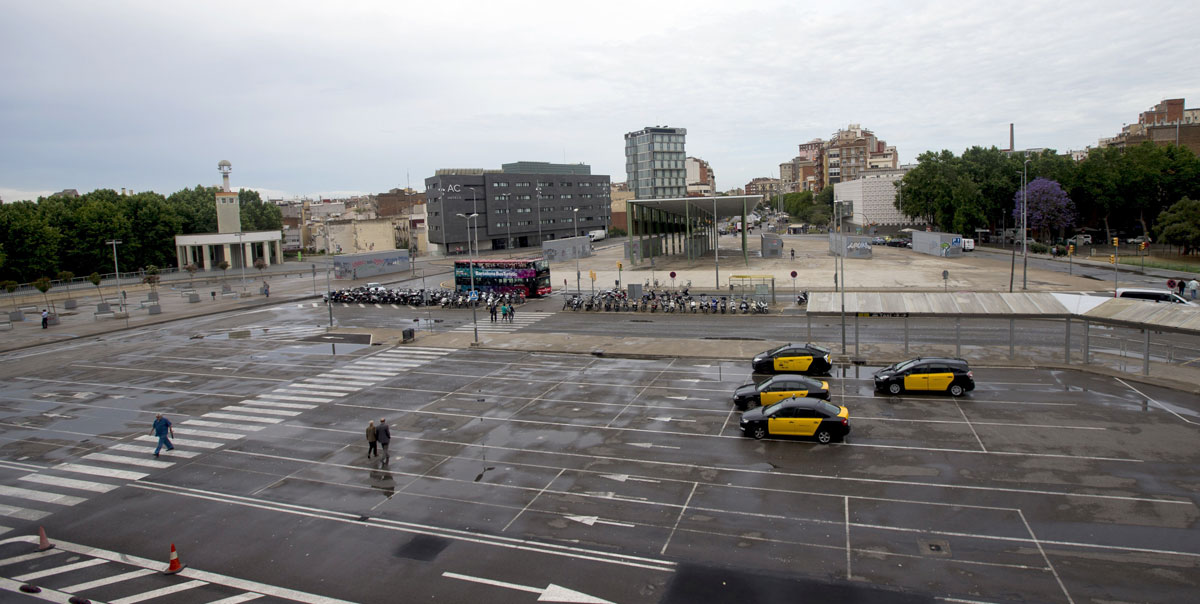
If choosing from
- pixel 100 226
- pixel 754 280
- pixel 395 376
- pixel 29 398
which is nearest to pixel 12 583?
pixel 395 376

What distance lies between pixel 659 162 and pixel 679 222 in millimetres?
83375

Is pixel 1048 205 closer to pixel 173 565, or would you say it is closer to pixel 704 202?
pixel 704 202

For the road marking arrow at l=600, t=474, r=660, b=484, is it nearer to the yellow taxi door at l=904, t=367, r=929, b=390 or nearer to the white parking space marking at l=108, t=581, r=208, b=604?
the white parking space marking at l=108, t=581, r=208, b=604

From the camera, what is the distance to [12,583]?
13688 millimetres

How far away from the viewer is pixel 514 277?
187 ft

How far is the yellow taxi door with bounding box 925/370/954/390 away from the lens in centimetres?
2353

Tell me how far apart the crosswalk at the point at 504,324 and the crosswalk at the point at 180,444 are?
906 cm

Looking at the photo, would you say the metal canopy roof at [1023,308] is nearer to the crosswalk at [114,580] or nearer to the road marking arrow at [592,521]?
the road marking arrow at [592,521]

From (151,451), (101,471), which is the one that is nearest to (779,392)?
(151,451)

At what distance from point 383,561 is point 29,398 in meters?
25.4

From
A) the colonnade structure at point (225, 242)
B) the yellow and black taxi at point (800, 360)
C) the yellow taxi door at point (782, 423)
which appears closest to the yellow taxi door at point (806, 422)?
the yellow taxi door at point (782, 423)

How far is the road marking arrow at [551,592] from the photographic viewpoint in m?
12.1

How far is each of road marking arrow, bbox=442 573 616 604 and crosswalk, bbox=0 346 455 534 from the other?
12433mm

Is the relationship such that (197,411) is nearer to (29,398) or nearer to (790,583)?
(29,398)
